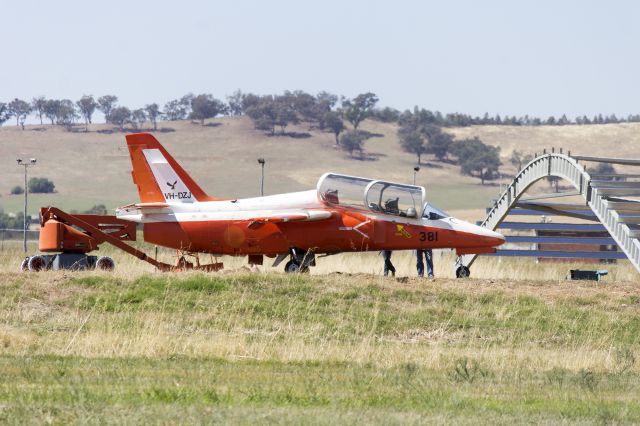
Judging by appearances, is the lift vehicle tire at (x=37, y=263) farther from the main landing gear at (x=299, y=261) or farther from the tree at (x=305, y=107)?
the tree at (x=305, y=107)

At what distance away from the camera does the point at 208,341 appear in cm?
1791

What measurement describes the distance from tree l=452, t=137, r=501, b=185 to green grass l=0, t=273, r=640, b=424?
5121 inches

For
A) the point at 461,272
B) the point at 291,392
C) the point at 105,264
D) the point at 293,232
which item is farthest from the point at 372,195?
the point at 291,392

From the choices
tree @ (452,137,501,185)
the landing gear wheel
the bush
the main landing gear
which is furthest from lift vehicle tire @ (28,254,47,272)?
tree @ (452,137,501,185)

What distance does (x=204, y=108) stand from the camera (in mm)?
188750

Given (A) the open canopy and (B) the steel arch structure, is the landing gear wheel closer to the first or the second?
(B) the steel arch structure

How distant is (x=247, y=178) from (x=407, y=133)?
135 feet

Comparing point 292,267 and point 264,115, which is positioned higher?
point 264,115

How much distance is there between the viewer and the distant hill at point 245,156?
129625 millimetres

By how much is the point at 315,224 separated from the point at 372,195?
1.38 metres

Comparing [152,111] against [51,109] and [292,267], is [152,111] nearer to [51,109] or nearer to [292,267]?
[51,109]

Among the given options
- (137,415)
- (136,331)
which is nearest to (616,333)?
(136,331)

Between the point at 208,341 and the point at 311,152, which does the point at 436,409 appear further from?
the point at 311,152

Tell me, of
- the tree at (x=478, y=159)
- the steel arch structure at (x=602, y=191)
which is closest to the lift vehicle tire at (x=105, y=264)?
the steel arch structure at (x=602, y=191)
